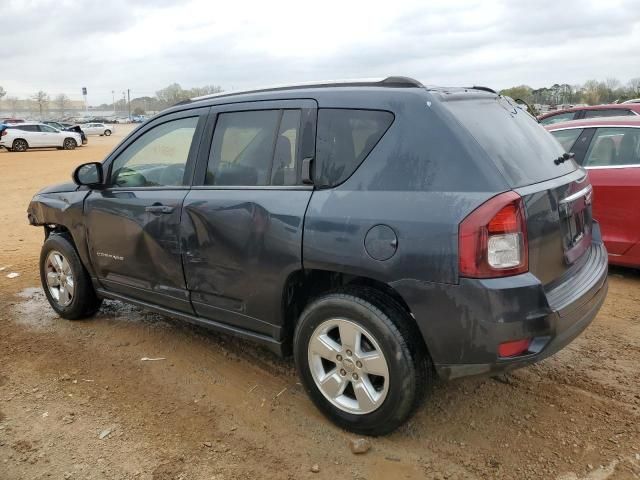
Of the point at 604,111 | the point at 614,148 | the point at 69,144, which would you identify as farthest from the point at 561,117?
the point at 69,144

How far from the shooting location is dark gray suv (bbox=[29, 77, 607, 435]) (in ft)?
8.19

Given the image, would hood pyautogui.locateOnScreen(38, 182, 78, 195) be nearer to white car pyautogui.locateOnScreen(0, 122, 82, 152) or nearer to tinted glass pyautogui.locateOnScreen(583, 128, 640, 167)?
tinted glass pyautogui.locateOnScreen(583, 128, 640, 167)

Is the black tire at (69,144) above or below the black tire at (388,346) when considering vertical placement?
above

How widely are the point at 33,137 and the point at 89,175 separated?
29.3 metres

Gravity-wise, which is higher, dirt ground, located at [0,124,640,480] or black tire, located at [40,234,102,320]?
black tire, located at [40,234,102,320]

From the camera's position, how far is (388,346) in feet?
8.81

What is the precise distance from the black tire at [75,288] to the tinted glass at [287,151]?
221cm

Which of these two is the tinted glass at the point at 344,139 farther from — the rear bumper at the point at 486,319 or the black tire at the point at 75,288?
the black tire at the point at 75,288

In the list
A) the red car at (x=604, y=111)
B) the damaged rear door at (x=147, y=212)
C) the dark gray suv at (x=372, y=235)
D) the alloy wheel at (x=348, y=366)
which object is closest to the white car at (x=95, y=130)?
the red car at (x=604, y=111)

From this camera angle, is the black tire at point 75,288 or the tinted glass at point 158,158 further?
the black tire at point 75,288

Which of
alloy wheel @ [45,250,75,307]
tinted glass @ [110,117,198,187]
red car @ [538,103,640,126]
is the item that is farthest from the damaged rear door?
red car @ [538,103,640,126]

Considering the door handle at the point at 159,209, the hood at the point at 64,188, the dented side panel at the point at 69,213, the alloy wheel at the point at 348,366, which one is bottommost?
the alloy wheel at the point at 348,366

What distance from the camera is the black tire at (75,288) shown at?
177 inches

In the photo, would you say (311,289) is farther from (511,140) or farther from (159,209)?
(511,140)
